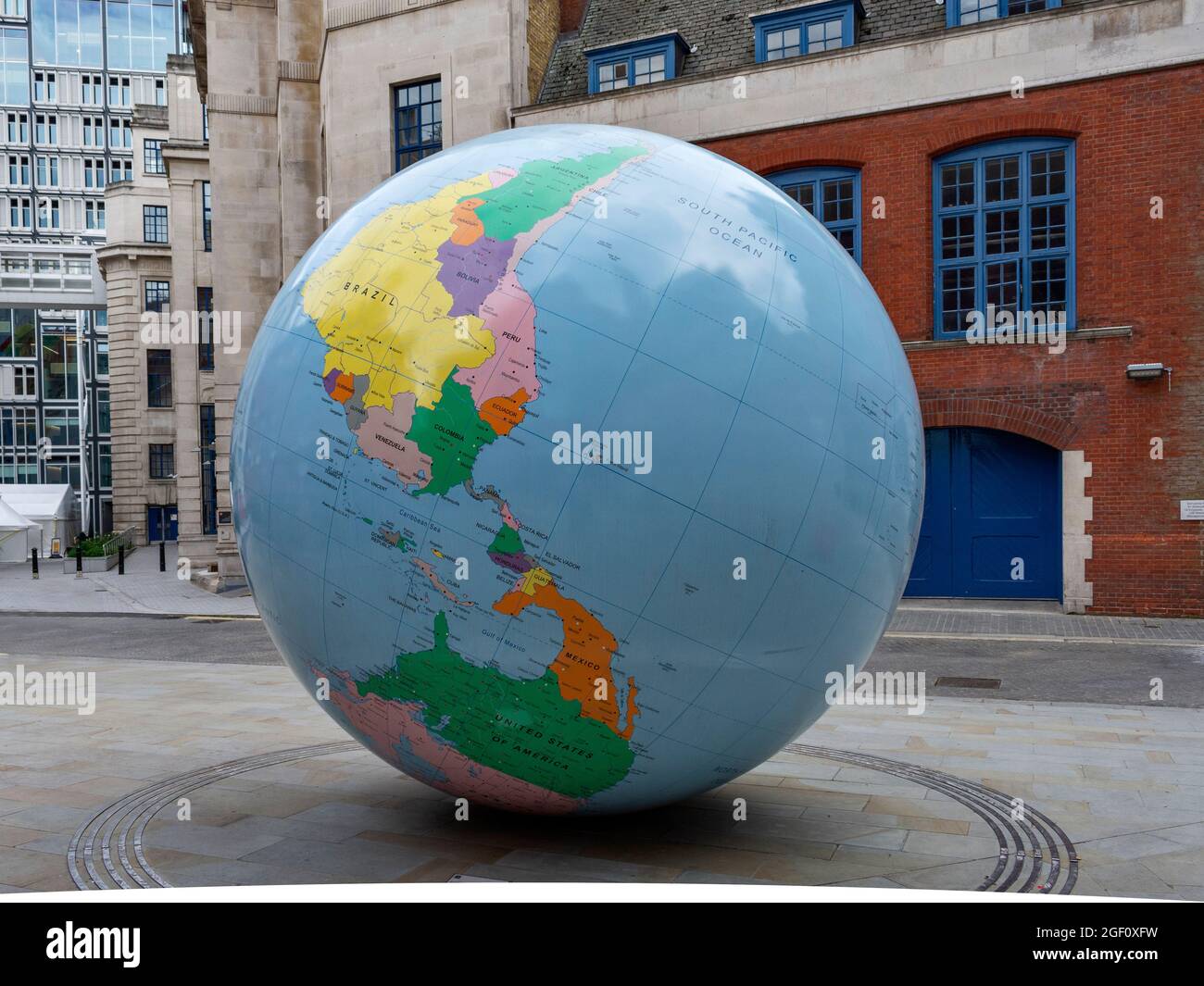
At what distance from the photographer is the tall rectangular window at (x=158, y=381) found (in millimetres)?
54812

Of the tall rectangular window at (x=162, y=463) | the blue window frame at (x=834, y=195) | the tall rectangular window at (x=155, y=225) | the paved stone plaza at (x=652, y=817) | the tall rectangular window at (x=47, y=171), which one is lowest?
the paved stone plaza at (x=652, y=817)

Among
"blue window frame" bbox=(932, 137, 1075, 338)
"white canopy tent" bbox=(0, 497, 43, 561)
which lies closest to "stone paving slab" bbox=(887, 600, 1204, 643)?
"blue window frame" bbox=(932, 137, 1075, 338)

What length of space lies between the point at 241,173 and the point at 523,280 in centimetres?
2881

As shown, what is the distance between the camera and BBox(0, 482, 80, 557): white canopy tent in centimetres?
4956

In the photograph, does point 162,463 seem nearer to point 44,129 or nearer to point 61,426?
point 61,426

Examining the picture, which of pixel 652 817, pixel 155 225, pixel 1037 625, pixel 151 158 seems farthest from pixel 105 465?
pixel 652 817

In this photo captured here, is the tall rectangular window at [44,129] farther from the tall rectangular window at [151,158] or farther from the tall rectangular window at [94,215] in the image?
the tall rectangular window at [151,158]

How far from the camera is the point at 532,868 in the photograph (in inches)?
206

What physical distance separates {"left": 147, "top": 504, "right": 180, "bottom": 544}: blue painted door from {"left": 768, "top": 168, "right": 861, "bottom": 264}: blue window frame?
44.8 metres

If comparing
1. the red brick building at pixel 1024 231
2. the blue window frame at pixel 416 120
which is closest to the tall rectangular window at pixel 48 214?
the blue window frame at pixel 416 120

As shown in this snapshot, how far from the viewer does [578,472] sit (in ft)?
15.2

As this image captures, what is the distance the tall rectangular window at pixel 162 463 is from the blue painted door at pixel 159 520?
67.1 inches

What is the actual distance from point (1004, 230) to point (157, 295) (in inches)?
1805

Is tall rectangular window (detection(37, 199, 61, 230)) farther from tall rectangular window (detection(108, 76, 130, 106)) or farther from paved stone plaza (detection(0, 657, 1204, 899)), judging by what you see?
paved stone plaza (detection(0, 657, 1204, 899))
